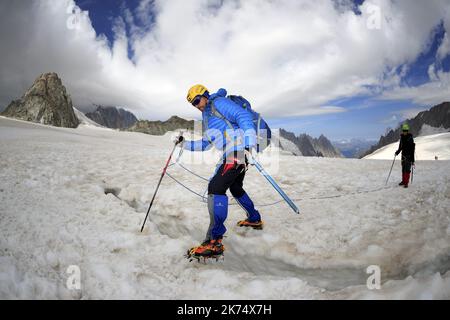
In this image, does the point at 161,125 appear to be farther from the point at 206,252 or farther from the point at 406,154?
the point at 206,252

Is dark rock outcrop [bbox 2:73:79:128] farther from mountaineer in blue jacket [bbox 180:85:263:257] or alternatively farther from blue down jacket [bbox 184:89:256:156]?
blue down jacket [bbox 184:89:256:156]

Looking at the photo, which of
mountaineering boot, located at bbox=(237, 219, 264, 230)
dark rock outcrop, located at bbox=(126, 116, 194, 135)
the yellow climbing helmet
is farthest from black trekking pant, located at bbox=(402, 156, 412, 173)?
dark rock outcrop, located at bbox=(126, 116, 194, 135)

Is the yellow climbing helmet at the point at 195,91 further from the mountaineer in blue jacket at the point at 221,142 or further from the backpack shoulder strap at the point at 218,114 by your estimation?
the backpack shoulder strap at the point at 218,114

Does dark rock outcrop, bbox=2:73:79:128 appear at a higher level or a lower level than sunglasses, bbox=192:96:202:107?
higher
